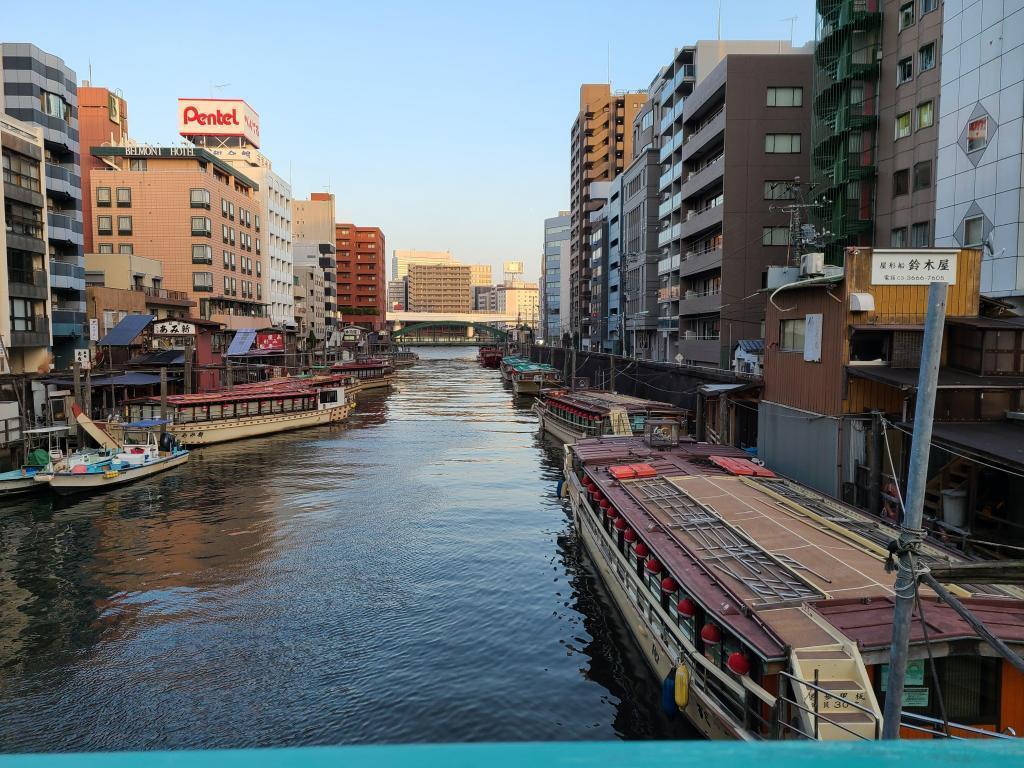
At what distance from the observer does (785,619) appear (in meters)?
13.9

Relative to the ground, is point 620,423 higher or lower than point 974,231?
lower

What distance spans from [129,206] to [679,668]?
10450cm

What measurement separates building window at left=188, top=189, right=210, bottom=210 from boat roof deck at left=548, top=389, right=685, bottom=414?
6224cm

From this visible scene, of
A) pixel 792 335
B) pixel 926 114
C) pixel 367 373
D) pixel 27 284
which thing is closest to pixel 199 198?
pixel 367 373

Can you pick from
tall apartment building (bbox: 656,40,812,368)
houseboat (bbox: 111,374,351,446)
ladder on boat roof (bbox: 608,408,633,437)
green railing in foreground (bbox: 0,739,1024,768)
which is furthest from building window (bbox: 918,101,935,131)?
houseboat (bbox: 111,374,351,446)

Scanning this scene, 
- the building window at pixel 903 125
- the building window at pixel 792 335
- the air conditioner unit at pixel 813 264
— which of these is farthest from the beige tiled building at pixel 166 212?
the air conditioner unit at pixel 813 264

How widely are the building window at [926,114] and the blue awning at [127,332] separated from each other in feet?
214

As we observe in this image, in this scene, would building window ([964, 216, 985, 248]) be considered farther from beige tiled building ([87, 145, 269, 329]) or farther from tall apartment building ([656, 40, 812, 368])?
beige tiled building ([87, 145, 269, 329])

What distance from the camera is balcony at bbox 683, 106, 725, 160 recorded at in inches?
2766

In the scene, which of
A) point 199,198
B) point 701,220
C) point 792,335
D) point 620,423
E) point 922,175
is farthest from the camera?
point 199,198

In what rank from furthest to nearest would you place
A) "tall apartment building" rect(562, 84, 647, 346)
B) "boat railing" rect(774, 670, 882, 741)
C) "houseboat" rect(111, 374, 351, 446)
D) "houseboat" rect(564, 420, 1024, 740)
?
"tall apartment building" rect(562, 84, 647, 346) < "houseboat" rect(111, 374, 351, 446) < "houseboat" rect(564, 420, 1024, 740) < "boat railing" rect(774, 670, 882, 741)

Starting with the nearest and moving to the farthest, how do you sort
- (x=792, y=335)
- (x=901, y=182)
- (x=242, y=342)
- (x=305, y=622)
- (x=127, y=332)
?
(x=305, y=622), (x=792, y=335), (x=901, y=182), (x=127, y=332), (x=242, y=342)

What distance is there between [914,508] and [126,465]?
4564cm

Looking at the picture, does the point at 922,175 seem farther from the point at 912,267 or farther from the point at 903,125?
the point at 912,267
